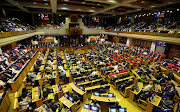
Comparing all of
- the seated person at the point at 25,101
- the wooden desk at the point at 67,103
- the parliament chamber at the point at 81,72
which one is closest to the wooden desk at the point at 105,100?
the parliament chamber at the point at 81,72

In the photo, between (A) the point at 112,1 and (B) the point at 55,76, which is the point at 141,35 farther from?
(B) the point at 55,76

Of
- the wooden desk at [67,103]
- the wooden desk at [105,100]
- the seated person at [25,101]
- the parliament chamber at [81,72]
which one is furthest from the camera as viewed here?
the parliament chamber at [81,72]

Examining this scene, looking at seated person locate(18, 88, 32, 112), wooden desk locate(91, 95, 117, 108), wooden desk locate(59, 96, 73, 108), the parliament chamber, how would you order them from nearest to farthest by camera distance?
seated person locate(18, 88, 32, 112) → wooden desk locate(59, 96, 73, 108) → wooden desk locate(91, 95, 117, 108) → the parliament chamber

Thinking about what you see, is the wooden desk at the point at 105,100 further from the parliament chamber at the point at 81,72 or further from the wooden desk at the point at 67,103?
the wooden desk at the point at 67,103

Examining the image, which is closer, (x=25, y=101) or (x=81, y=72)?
(x=25, y=101)

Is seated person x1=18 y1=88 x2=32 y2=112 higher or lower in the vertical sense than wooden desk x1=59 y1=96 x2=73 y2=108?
higher

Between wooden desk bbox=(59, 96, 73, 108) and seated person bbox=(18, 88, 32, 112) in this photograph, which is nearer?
seated person bbox=(18, 88, 32, 112)

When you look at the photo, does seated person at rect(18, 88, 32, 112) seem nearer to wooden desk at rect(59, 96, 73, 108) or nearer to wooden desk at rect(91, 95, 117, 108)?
wooden desk at rect(59, 96, 73, 108)

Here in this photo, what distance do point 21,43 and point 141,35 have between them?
2086 cm

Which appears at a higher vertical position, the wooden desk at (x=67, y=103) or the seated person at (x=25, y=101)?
the seated person at (x=25, y=101)

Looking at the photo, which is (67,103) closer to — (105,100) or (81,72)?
(105,100)

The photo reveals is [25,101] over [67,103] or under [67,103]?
over

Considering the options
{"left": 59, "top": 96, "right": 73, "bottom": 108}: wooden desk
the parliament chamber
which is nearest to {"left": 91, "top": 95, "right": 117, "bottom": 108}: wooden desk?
the parliament chamber

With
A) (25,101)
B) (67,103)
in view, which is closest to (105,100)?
(67,103)
